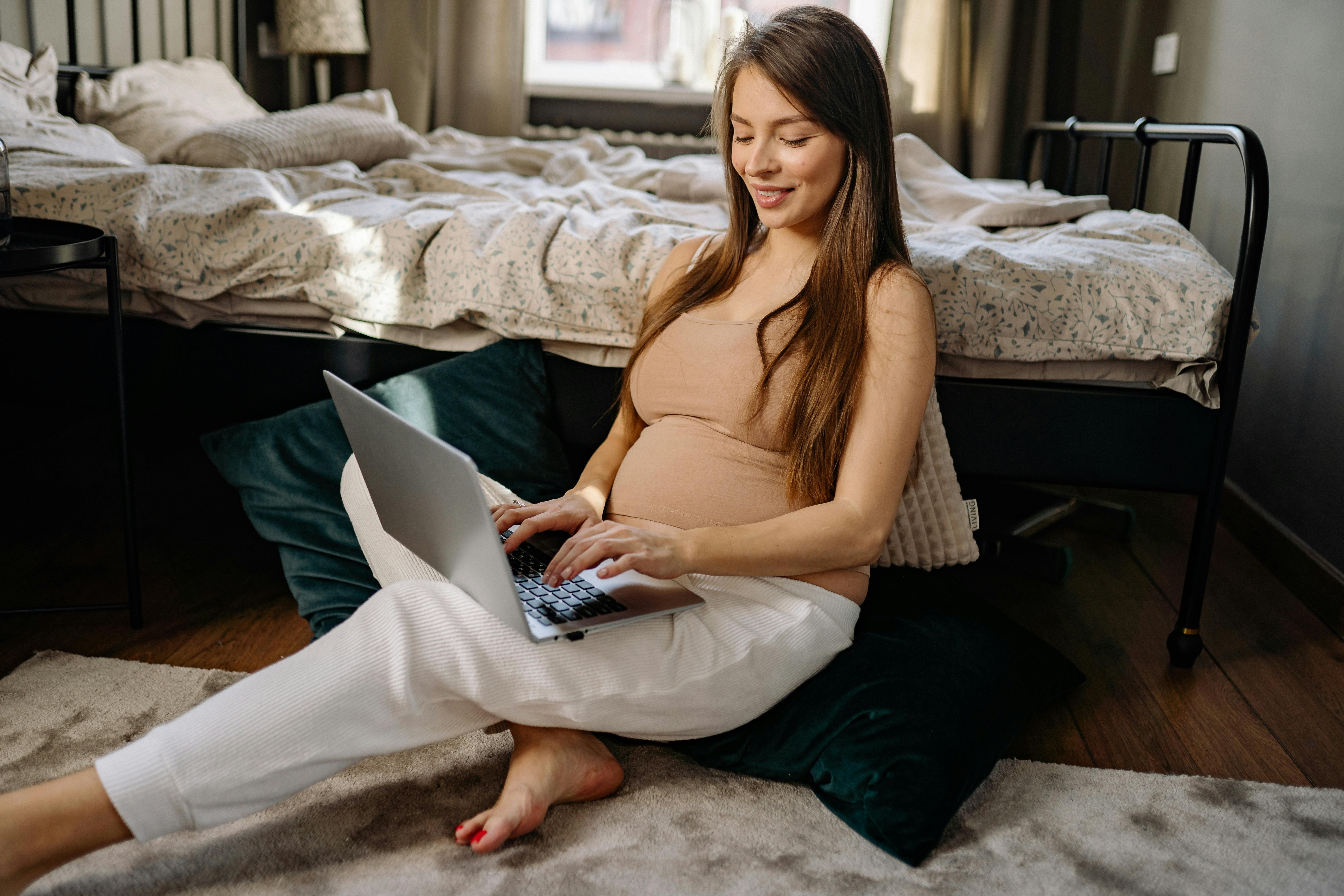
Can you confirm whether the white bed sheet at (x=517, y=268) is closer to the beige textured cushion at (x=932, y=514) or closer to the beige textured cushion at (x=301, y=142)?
the beige textured cushion at (x=932, y=514)

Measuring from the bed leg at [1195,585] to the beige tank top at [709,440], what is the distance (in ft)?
1.95

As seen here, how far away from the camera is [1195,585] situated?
1463 mm

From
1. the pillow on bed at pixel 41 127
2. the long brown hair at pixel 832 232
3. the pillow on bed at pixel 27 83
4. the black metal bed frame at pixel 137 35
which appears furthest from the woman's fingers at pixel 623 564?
the black metal bed frame at pixel 137 35

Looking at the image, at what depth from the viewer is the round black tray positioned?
1245mm

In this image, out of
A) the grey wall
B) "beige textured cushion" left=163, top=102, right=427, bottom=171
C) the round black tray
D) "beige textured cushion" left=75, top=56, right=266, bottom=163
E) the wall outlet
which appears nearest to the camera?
the round black tray

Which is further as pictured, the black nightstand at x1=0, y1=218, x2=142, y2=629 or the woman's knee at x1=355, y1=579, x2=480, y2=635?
the black nightstand at x1=0, y1=218, x2=142, y2=629

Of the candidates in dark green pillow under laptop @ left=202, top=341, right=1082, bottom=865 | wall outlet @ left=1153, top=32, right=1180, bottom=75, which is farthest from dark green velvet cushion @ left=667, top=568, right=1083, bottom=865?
wall outlet @ left=1153, top=32, right=1180, bottom=75

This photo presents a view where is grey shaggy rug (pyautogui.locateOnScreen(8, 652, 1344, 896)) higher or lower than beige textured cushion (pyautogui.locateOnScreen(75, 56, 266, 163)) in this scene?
lower

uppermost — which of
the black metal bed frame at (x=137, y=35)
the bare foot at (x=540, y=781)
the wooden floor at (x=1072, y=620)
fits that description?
the black metal bed frame at (x=137, y=35)

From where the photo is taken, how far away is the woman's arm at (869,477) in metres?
1.06

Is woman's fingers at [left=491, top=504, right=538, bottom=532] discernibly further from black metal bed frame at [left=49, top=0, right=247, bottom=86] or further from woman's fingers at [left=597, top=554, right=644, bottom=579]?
black metal bed frame at [left=49, top=0, right=247, bottom=86]

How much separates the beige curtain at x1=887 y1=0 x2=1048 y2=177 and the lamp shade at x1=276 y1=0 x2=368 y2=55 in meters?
1.83

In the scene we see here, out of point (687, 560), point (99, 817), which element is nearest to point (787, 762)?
point (687, 560)

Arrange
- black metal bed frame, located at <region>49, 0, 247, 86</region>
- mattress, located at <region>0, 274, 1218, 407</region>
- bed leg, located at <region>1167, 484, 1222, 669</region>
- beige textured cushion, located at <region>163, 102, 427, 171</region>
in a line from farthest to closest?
1. black metal bed frame, located at <region>49, 0, 247, 86</region>
2. beige textured cushion, located at <region>163, 102, 427, 171</region>
3. mattress, located at <region>0, 274, 1218, 407</region>
4. bed leg, located at <region>1167, 484, 1222, 669</region>
